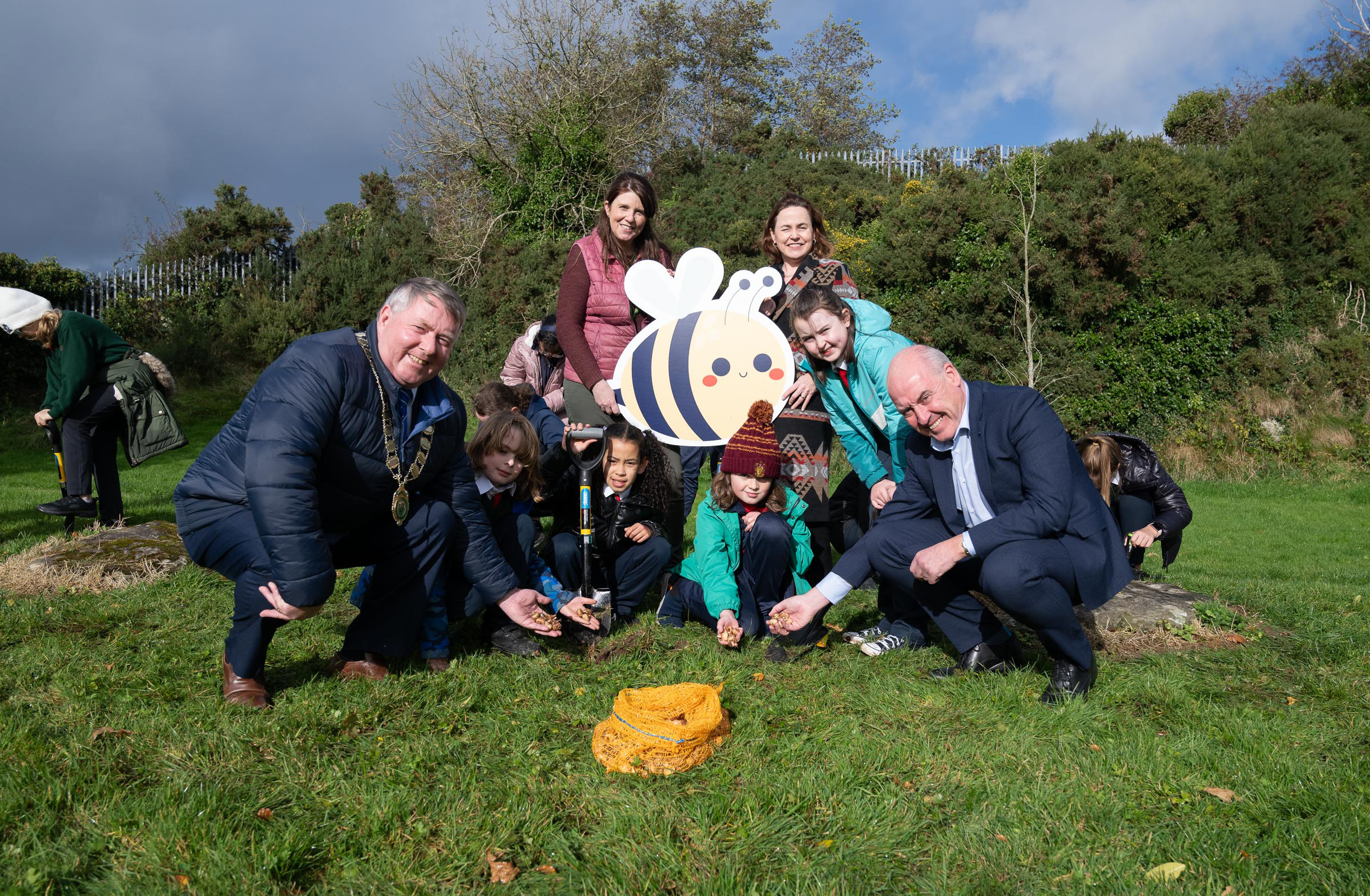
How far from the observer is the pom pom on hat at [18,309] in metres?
6.33

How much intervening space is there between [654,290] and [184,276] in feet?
60.7

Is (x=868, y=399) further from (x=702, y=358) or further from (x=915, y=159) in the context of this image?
(x=915, y=159)

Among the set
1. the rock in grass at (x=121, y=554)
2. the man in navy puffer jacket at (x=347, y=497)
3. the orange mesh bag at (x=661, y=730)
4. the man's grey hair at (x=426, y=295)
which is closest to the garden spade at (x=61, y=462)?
the rock in grass at (x=121, y=554)

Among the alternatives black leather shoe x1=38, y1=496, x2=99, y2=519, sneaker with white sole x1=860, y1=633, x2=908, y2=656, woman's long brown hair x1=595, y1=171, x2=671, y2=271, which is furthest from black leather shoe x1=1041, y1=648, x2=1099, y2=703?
black leather shoe x1=38, y1=496, x2=99, y2=519

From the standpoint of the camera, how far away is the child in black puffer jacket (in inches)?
193

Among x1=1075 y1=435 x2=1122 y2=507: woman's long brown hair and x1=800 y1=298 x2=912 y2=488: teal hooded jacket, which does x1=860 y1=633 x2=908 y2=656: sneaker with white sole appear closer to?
x1=800 y1=298 x2=912 y2=488: teal hooded jacket

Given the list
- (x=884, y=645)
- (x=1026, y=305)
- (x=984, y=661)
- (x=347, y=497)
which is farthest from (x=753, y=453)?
(x=1026, y=305)

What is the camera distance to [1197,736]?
3174 mm

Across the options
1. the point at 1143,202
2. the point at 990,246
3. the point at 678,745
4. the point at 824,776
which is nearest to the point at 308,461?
the point at 678,745

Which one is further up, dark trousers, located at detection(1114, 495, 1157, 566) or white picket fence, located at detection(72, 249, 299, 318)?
white picket fence, located at detection(72, 249, 299, 318)

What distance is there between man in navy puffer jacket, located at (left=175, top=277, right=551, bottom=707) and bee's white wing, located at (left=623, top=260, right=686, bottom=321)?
176 centimetres

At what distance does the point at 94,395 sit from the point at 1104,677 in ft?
22.7

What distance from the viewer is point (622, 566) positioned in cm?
495

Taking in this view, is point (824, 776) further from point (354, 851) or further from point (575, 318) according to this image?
point (575, 318)
